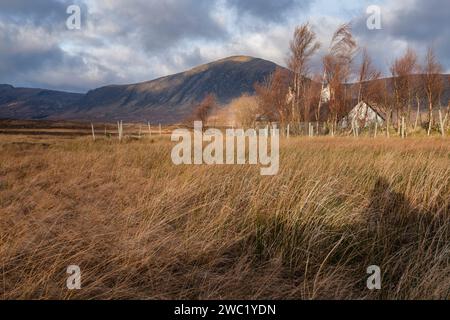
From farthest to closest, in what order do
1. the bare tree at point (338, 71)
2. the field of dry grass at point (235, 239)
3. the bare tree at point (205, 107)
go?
the bare tree at point (205, 107) < the bare tree at point (338, 71) < the field of dry grass at point (235, 239)

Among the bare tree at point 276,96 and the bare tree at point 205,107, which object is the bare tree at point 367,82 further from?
the bare tree at point 205,107

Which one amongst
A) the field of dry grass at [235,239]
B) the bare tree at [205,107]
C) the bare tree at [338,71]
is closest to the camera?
the field of dry grass at [235,239]

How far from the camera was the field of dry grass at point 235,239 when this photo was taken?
87.2 inches

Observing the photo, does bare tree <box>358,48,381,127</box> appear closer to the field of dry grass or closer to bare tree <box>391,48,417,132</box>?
bare tree <box>391,48,417,132</box>

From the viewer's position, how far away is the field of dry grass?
2215 millimetres

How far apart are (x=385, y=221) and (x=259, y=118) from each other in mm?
30206

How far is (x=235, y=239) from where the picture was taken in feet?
9.61

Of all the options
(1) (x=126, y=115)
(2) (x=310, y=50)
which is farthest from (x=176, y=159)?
(1) (x=126, y=115)

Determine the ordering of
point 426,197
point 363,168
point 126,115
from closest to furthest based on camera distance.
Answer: point 426,197 < point 363,168 < point 126,115

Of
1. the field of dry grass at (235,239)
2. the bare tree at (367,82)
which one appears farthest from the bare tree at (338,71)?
the field of dry grass at (235,239)

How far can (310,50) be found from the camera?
24062 mm

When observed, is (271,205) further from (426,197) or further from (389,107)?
(389,107)

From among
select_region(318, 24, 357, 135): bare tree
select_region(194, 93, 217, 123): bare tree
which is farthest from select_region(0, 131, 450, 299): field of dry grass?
select_region(194, 93, 217, 123): bare tree

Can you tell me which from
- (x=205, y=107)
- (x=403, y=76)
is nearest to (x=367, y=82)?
(x=403, y=76)
